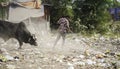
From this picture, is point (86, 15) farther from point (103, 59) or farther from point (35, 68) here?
point (35, 68)

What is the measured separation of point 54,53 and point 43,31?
26.5 ft

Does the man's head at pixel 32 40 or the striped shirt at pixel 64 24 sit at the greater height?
the striped shirt at pixel 64 24

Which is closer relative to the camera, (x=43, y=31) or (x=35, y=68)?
(x=35, y=68)

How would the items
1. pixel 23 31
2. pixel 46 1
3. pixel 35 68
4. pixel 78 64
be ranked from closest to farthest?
pixel 35 68 < pixel 78 64 < pixel 23 31 < pixel 46 1

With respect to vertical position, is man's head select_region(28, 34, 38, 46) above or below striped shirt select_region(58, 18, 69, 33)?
below

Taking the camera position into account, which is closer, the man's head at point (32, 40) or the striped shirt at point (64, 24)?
the man's head at point (32, 40)

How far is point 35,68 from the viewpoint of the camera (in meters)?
8.63

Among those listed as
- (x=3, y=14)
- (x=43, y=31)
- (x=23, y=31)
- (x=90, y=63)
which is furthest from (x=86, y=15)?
(x=90, y=63)

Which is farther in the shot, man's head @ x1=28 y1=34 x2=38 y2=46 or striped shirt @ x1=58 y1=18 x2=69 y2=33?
striped shirt @ x1=58 y1=18 x2=69 y2=33

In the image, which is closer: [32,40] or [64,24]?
[32,40]

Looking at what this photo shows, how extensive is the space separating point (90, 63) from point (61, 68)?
122 cm

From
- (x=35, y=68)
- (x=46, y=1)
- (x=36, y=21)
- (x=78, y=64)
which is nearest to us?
(x=35, y=68)

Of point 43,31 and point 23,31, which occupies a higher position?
point 23,31

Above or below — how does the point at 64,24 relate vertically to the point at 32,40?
above
